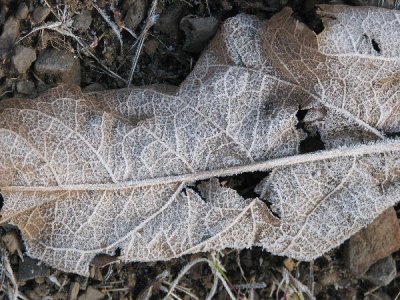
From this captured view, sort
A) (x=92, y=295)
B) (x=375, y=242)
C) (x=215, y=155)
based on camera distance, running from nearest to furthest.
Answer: (x=215, y=155), (x=92, y=295), (x=375, y=242)

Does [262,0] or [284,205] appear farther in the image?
[262,0]

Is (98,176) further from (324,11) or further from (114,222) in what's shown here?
(324,11)

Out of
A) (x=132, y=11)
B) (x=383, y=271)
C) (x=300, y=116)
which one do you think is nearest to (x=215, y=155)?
(x=300, y=116)

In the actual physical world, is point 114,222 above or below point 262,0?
below

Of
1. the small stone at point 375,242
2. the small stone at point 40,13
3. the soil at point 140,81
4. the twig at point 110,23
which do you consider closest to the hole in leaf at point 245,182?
the soil at point 140,81

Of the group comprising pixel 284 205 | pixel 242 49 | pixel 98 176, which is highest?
pixel 242 49

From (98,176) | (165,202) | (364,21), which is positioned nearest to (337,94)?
(364,21)

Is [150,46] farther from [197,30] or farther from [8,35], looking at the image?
[8,35]
